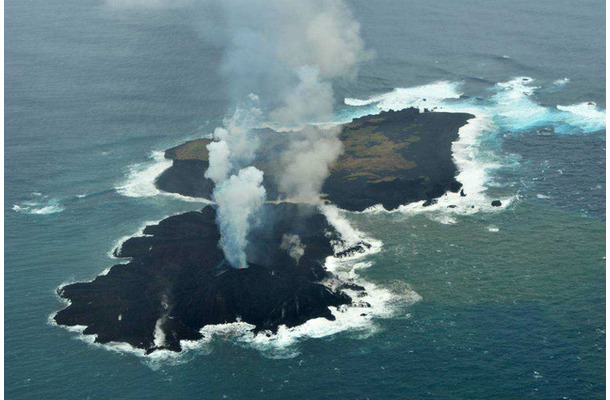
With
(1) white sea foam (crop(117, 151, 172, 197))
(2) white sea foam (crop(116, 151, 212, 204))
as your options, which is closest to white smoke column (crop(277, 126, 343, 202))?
(2) white sea foam (crop(116, 151, 212, 204))

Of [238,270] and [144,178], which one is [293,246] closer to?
[238,270]

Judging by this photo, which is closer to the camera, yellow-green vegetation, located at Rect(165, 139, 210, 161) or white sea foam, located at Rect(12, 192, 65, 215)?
white sea foam, located at Rect(12, 192, 65, 215)

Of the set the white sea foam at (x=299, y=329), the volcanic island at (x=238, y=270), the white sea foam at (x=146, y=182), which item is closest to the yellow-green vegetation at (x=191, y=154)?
the white sea foam at (x=146, y=182)

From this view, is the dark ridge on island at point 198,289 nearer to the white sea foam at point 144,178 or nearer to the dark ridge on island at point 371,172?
the dark ridge on island at point 371,172

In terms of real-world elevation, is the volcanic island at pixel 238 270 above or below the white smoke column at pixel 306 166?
below

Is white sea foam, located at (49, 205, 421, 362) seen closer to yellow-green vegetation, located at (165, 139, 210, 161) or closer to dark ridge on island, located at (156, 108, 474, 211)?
dark ridge on island, located at (156, 108, 474, 211)

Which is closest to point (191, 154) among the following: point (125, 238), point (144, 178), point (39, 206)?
point (144, 178)
